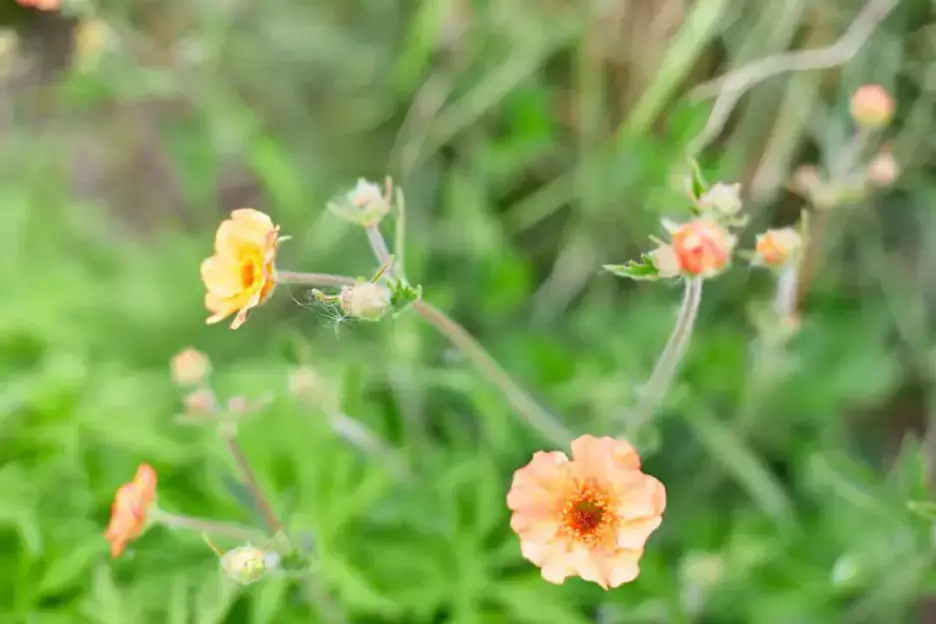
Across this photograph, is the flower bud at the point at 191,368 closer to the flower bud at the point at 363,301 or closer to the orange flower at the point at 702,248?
the flower bud at the point at 363,301

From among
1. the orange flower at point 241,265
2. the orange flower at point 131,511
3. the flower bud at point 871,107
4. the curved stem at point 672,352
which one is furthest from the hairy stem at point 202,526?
the flower bud at point 871,107

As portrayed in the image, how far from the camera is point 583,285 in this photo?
43.2 inches

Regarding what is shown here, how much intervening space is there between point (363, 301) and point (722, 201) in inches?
8.4

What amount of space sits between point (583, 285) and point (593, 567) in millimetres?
639

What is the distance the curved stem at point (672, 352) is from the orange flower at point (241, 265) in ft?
0.77

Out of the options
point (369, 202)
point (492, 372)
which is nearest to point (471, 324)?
point (492, 372)

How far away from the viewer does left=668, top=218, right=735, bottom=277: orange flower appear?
0.47 m

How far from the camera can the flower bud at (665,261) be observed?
0.49 meters

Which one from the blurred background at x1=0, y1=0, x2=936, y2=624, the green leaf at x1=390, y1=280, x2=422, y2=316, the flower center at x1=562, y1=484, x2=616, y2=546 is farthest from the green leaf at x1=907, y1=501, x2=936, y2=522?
the green leaf at x1=390, y1=280, x2=422, y2=316

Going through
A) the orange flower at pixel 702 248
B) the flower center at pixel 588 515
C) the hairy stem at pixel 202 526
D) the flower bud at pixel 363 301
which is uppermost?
the orange flower at pixel 702 248

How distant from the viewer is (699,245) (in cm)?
47

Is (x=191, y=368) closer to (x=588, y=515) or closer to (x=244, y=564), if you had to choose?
(x=244, y=564)

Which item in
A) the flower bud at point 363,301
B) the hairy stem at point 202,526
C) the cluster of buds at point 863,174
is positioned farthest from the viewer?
the cluster of buds at point 863,174

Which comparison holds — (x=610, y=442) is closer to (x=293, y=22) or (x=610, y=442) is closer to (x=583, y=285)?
(x=583, y=285)
